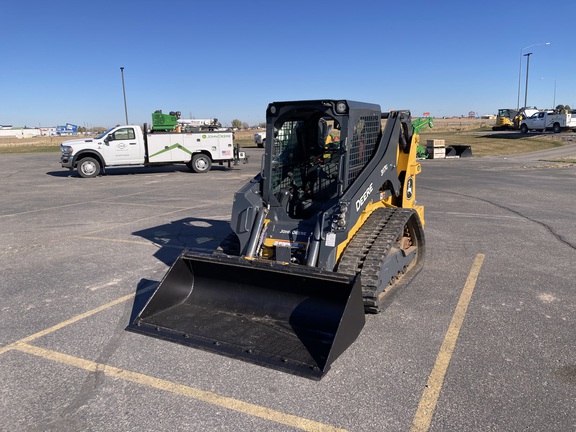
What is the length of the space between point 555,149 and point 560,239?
28395mm

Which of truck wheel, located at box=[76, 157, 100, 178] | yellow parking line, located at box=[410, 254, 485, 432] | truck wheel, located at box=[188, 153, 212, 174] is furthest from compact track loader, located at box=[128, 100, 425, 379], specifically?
truck wheel, located at box=[76, 157, 100, 178]

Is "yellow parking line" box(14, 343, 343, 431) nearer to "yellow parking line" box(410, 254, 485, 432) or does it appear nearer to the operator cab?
"yellow parking line" box(410, 254, 485, 432)

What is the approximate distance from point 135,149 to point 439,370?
1839cm

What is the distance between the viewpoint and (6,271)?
22.8ft

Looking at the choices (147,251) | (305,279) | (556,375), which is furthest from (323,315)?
(147,251)

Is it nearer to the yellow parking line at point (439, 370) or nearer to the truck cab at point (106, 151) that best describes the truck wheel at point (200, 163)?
the truck cab at point (106, 151)

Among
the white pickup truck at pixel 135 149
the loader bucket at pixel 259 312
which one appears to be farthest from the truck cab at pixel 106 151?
the loader bucket at pixel 259 312

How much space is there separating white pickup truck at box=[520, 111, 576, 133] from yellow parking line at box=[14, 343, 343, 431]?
45000 millimetres

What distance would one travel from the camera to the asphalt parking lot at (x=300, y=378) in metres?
3.43

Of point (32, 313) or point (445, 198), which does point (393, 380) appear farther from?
point (445, 198)

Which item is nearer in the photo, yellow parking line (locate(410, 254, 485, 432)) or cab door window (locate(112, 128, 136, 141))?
yellow parking line (locate(410, 254, 485, 432))

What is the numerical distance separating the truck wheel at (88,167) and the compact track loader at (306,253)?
51.8 feet

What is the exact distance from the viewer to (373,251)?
5137 mm

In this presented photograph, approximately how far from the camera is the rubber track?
188 inches
